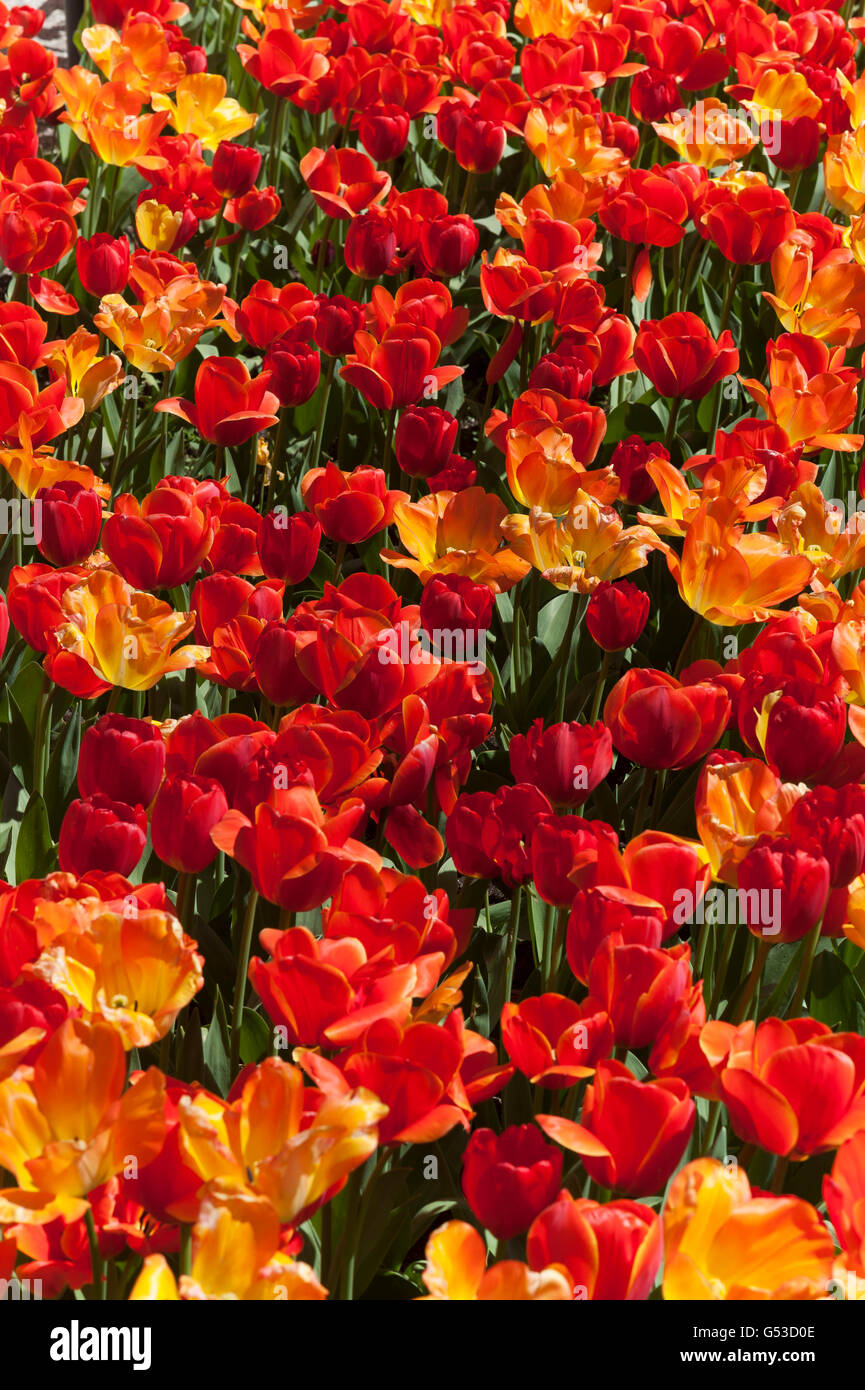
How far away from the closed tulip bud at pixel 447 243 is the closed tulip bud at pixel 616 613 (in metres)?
1.04

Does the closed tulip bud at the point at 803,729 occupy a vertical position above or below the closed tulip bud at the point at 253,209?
below

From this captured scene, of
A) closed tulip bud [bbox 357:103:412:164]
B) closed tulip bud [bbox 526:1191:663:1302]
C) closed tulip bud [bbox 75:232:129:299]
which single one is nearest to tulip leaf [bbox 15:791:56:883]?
closed tulip bud [bbox 526:1191:663:1302]

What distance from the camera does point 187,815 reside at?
4.22 feet

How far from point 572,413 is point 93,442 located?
86 cm

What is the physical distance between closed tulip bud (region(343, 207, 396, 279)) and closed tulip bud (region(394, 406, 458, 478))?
1.82ft

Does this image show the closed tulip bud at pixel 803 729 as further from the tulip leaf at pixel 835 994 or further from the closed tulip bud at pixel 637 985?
the closed tulip bud at pixel 637 985

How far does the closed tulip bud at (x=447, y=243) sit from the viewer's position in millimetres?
2529

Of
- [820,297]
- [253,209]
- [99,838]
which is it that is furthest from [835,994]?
[253,209]

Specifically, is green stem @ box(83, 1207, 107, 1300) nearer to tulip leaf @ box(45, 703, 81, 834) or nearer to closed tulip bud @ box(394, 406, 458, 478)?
tulip leaf @ box(45, 703, 81, 834)

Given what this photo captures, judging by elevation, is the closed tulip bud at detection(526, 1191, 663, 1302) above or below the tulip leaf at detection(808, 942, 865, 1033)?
above

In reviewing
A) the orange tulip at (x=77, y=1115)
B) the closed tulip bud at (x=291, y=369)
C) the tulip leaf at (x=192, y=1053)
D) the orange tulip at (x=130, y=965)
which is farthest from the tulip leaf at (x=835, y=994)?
the closed tulip bud at (x=291, y=369)

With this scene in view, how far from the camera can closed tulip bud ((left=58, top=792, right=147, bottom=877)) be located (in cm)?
125

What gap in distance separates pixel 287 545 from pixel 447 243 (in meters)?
0.96

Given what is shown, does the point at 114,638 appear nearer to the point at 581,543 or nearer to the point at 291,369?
the point at 581,543
